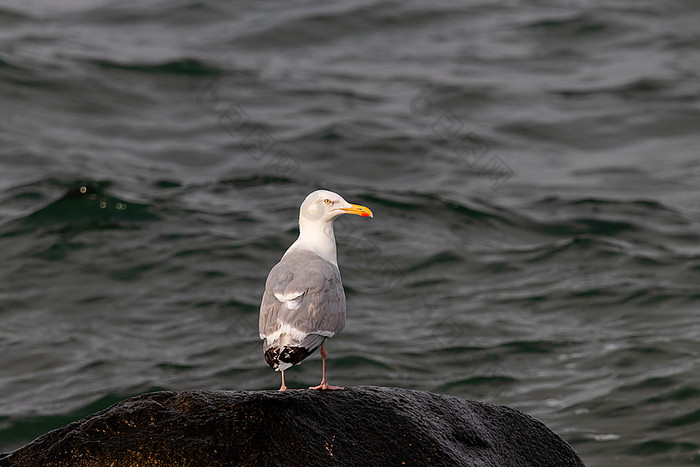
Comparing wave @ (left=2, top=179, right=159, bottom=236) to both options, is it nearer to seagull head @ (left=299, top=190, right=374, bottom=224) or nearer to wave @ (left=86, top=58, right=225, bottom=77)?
wave @ (left=86, top=58, right=225, bottom=77)

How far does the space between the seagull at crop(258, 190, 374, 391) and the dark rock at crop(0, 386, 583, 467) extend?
0.84 ft

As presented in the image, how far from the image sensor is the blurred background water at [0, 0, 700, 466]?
36.2ft

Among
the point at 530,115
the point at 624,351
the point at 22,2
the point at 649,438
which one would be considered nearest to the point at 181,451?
the point at 649,438

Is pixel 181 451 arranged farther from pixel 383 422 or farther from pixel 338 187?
pixel 338 187

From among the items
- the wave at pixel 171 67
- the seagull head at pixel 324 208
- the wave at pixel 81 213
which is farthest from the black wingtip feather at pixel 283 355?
the wave at pixel 171 67

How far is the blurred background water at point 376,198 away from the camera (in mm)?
11047

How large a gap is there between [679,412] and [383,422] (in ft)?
19.4

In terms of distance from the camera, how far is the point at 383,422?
5.45 metres

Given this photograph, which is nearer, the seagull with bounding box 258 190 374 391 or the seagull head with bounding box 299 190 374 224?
the seagull with bounding box 258 190 374 391

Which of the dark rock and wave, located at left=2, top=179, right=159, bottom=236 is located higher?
the dark rock

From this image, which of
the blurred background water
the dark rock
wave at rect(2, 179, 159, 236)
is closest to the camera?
the dark rock

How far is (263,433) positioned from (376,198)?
32.5 ft

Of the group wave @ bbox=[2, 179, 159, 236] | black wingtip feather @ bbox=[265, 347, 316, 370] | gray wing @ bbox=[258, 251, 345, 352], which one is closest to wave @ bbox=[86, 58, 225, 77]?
wave @ bbox=[2, 179, 159, 236]

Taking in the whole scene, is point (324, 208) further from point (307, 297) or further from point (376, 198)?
point (376, 198)
